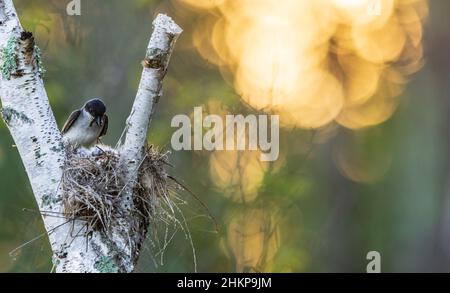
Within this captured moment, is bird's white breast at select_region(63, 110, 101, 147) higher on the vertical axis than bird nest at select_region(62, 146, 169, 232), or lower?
higher

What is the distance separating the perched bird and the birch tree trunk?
7.46 feet

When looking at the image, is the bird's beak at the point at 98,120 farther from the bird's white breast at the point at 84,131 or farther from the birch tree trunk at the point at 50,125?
the birch tree trunk at the point at 50,125

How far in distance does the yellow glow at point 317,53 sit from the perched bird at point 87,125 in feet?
11.2

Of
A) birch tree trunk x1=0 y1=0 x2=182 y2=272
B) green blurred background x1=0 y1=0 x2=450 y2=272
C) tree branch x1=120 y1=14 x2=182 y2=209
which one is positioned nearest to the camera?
birch tree trunk x1=0 y1=0 x2=182 y2=272

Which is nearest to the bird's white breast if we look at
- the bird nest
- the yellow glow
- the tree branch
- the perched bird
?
the perched bird

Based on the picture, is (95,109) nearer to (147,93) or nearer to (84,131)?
(84,131)

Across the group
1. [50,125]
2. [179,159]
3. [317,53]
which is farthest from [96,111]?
[317,53]

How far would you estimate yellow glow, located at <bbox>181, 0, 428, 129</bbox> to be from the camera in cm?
1416

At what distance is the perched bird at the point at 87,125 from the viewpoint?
8.52m

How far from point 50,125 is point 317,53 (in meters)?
14.1

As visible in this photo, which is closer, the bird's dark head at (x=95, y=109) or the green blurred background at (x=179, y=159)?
the bird's dark head at (x=95, y=109)

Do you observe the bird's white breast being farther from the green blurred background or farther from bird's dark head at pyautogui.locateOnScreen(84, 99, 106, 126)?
the green blurred background

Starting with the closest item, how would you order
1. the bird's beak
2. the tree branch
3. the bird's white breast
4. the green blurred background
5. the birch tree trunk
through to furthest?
the birch tree trunk
the tree branch
the bird's white breast
the bird's beak
the green blurred background

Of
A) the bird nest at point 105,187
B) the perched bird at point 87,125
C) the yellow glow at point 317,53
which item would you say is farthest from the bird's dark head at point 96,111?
the yellow glow at point 317,53
